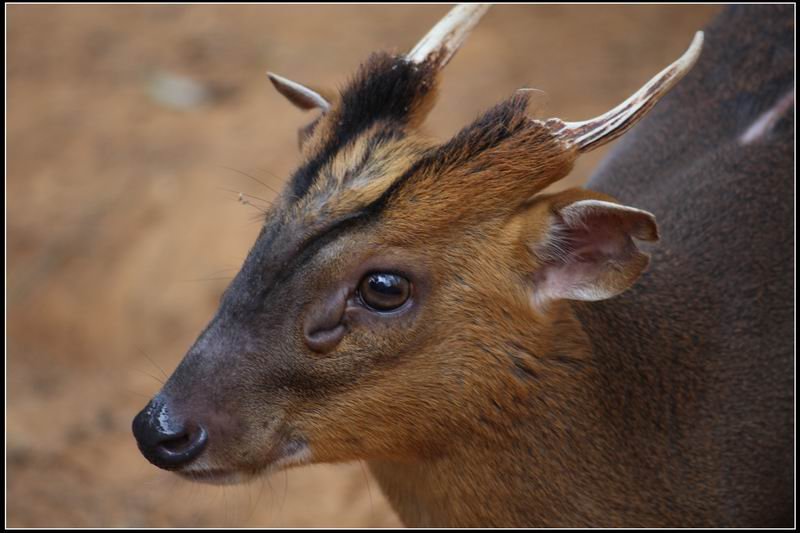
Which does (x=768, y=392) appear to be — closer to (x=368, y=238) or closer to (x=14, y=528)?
(x=368, y=238)

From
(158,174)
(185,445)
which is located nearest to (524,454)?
(185,445)

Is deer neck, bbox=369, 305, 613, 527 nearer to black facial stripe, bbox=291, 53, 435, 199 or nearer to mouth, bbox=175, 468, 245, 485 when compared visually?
mouth, bbox=175, 468, 245, 485

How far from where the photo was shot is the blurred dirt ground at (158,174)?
282 inches

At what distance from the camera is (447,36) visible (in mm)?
4156

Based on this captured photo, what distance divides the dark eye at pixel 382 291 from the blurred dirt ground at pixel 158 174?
129 inches

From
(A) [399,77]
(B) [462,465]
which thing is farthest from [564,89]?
(B) [462,465]

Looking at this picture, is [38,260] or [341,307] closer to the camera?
[341,307]

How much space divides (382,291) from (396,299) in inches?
2.2

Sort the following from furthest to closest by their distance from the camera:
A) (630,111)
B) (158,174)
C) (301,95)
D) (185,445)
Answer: (158,174) < (301,95) < (185,445) < (630,111)

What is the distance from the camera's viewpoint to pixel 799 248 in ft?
15.8

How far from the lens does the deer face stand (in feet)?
11.7

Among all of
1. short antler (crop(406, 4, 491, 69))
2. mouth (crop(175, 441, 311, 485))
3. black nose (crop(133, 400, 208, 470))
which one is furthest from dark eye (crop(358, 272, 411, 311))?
short antler (crop(406, 4, 491, 69))

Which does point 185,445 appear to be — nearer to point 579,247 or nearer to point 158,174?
point 579,247

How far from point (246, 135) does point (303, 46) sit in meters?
1.50
